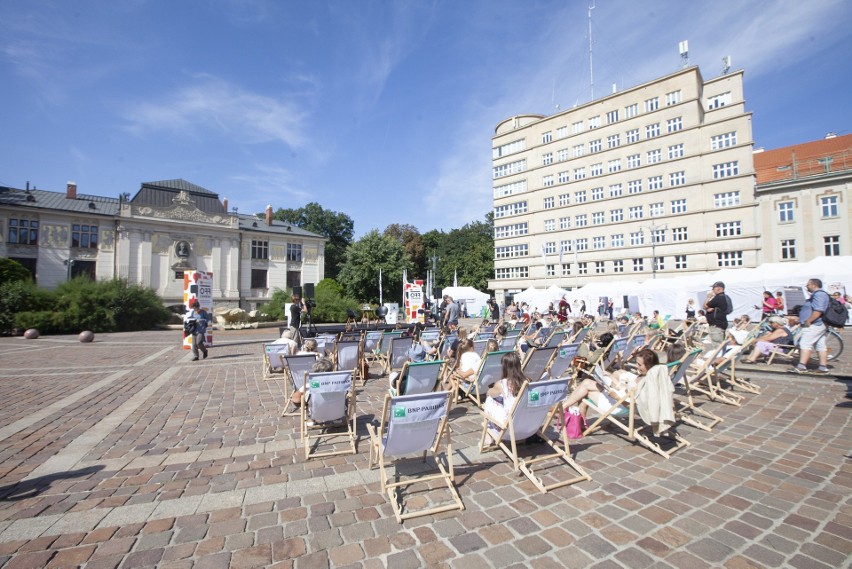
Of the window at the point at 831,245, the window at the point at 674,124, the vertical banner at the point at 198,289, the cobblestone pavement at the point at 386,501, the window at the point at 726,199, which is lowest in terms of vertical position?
the cobblestone pavement at the point at 386,501

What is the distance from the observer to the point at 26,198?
34.5 metres

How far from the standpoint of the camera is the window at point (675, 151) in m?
39.3

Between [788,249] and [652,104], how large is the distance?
18.9m

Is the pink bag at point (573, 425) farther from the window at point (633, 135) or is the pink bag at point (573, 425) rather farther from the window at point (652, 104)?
the window at point (652, 104)

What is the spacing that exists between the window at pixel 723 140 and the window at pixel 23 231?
6146 cm

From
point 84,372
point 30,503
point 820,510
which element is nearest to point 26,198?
point 84,372

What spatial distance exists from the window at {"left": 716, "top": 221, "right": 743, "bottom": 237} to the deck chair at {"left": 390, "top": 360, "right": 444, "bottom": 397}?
1666 inches

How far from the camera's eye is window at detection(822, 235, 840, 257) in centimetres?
3219

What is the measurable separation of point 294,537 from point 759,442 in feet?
16.3

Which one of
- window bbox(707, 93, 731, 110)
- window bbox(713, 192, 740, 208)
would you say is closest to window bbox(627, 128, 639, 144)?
window bbox(707, 93, 731, 110)

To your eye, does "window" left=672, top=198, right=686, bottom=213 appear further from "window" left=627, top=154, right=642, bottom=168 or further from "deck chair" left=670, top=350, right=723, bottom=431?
"deck chair" left=670, top=350, right=723, bottom=431

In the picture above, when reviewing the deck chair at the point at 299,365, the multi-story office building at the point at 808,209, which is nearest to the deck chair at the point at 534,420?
the deck chair at the point at 299,365

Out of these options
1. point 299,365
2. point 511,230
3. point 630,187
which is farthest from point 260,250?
point 299,365

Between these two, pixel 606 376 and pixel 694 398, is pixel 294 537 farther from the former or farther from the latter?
pixel 694 398
